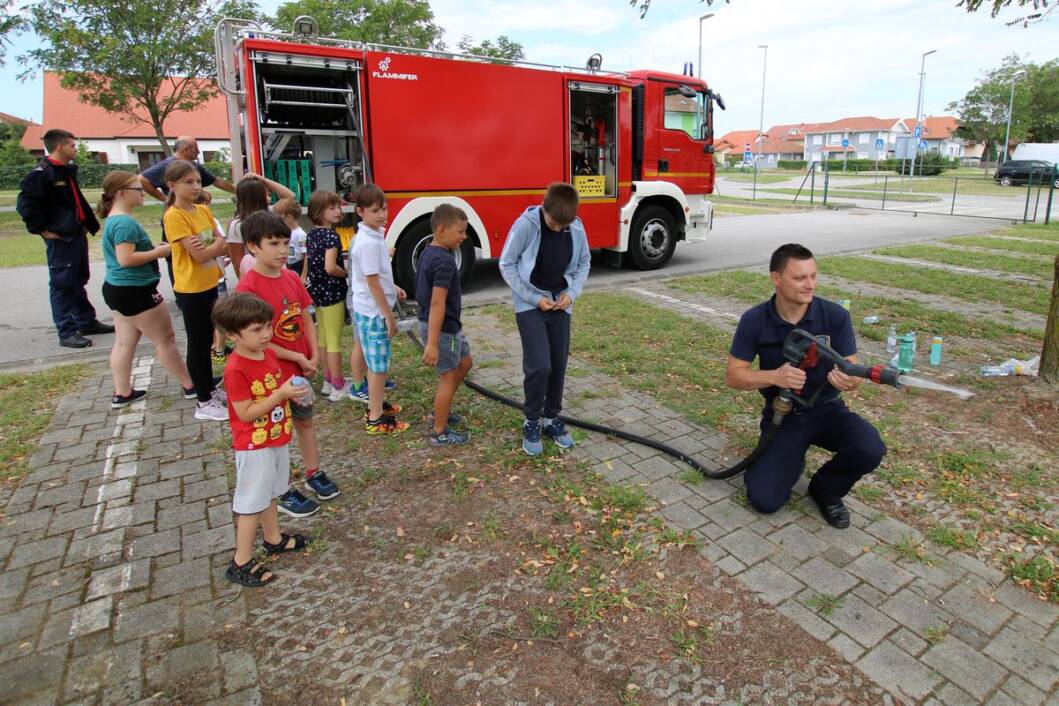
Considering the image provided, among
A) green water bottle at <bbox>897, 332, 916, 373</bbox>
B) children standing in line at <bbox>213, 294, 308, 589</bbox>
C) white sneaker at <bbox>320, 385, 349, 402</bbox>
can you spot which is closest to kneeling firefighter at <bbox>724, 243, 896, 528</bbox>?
children standing in line at <bbox>213, 294, 308, 589</bbox>

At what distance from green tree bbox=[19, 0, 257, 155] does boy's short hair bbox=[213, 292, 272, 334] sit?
21296 millimetres

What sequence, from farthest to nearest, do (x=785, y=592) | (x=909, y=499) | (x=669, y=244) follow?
1. (x=669, y=244)
2. (x=909, y=499)
3. (x=785, y=592)

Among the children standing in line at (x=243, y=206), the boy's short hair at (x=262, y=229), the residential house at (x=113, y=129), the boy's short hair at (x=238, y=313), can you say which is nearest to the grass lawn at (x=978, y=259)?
the children standing in line at (x=243, y=206)

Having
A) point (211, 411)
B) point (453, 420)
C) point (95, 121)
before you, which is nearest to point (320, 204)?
point (211, 411)

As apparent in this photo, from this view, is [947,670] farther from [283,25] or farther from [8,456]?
[283,25]

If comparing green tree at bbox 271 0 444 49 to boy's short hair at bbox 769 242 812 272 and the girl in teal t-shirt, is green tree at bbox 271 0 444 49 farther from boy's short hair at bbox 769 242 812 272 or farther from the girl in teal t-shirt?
boy's short hair at bbox 769 242 812 272

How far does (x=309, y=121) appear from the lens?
7758 millimetres

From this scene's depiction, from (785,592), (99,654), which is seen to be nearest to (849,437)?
(785,592)

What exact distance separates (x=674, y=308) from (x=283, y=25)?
20.7 m

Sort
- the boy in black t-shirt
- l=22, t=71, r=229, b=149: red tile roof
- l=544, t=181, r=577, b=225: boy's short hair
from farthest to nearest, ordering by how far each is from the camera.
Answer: l=22, t=71, r=229, b=149: red tile roof → the boy in black t-shirt → l=544, t=181, r=577, b=225: boy's short hair

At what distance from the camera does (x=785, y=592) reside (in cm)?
282

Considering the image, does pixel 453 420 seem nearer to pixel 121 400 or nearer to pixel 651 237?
pixel 121 400

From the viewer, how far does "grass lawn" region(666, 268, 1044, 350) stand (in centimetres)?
673

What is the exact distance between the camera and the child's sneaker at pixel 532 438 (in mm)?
4082
